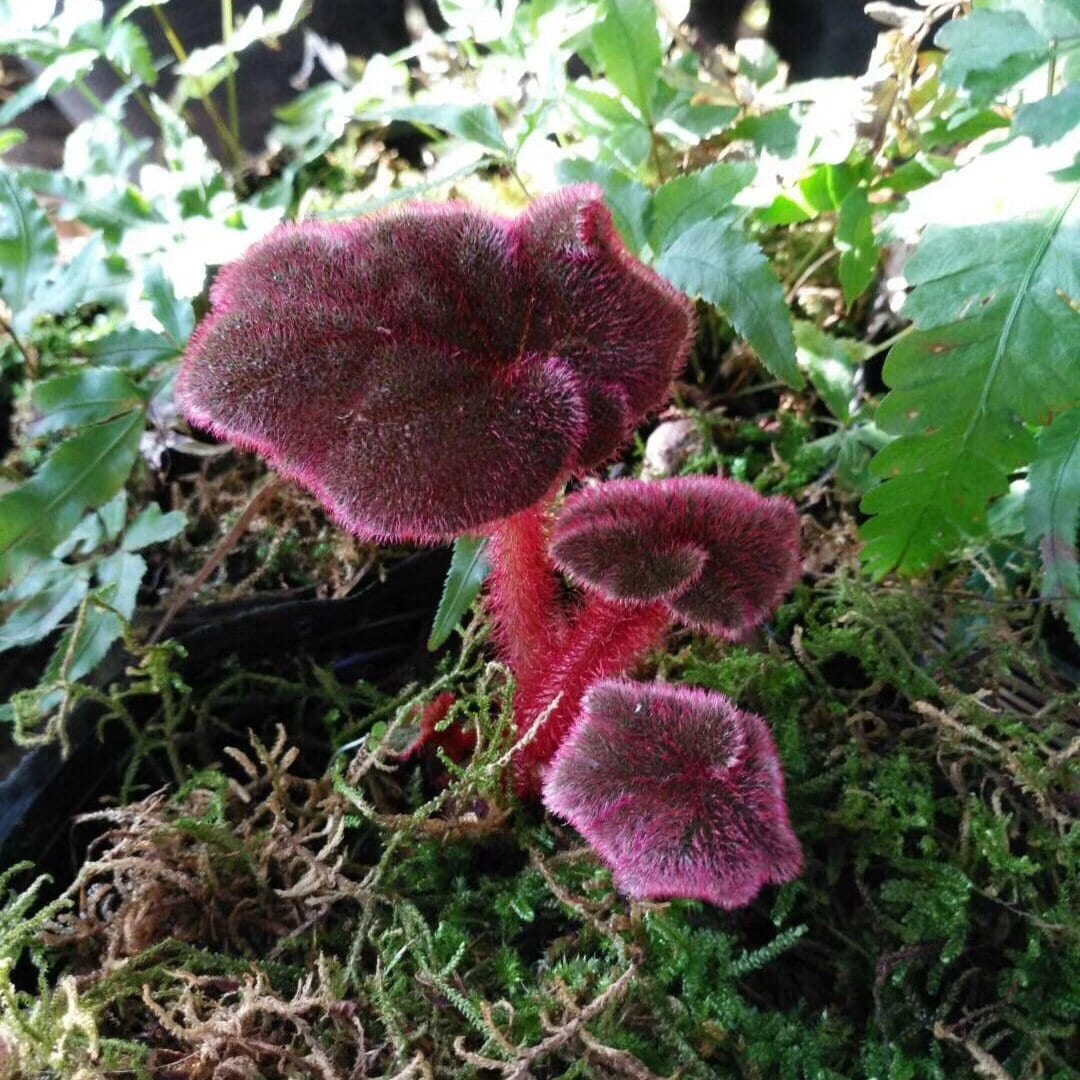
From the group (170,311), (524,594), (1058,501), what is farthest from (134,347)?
(1058,501)

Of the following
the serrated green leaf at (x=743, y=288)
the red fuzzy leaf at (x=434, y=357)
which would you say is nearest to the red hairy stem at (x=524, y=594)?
the red fuzzy leaf at (x=434, y=357)

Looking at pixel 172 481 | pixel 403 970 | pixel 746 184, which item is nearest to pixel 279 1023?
pixel 403 970

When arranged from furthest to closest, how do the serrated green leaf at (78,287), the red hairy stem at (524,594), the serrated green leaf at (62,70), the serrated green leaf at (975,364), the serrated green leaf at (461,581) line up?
the serrated green leaf at (62,70)
the serrated green leaf at (78,287)
the serrated green leaf at (461,581)
the red hairy stem at (524,594)
the serrated green leaf at (975,364)

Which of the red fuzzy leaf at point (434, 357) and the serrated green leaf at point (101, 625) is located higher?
the red fuzzy leaf at point (434, 357)

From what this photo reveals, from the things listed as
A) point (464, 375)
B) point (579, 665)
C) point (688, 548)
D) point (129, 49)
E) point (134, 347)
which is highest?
point (129, 49)

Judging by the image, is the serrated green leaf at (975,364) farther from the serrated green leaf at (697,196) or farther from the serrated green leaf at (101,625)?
the serrated green leaf at (101,625)

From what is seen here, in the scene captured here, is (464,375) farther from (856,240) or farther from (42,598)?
(42,598)

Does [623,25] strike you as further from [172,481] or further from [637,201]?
[172,481]
